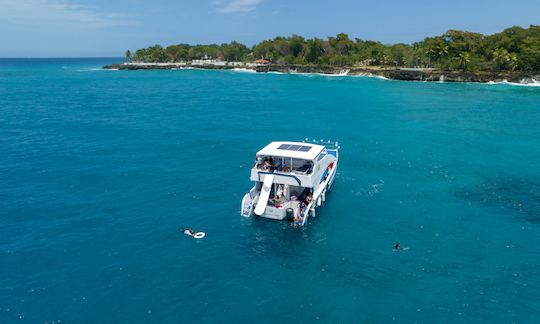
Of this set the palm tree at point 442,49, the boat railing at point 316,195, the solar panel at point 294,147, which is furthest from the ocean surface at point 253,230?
the palm tree at point 442,49

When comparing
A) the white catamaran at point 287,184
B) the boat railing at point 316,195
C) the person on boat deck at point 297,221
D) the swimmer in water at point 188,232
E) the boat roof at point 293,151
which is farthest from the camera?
the boat roof at point 293,151

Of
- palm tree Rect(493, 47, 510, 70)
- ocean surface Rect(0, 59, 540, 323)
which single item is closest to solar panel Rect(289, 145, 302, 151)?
ocean surface Rect(0, 59, 540, 323)

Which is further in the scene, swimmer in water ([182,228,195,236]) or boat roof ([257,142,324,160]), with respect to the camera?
boat roof ([257,142,324,160])

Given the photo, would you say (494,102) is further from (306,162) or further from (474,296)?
(474,296)

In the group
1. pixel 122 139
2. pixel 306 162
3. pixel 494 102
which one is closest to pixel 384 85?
pixel 494 102

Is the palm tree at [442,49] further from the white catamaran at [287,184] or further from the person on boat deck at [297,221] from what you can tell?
the person on boat deck at [297,221]

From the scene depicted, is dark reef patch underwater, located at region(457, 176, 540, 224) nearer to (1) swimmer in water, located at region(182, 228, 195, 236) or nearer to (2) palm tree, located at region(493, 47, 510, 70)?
(1) swimmer in water, located at region(182, 228, 195, 236)

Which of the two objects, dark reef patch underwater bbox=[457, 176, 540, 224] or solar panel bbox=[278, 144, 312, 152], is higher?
solar panel bbox=[278, 144, 312, 152]
